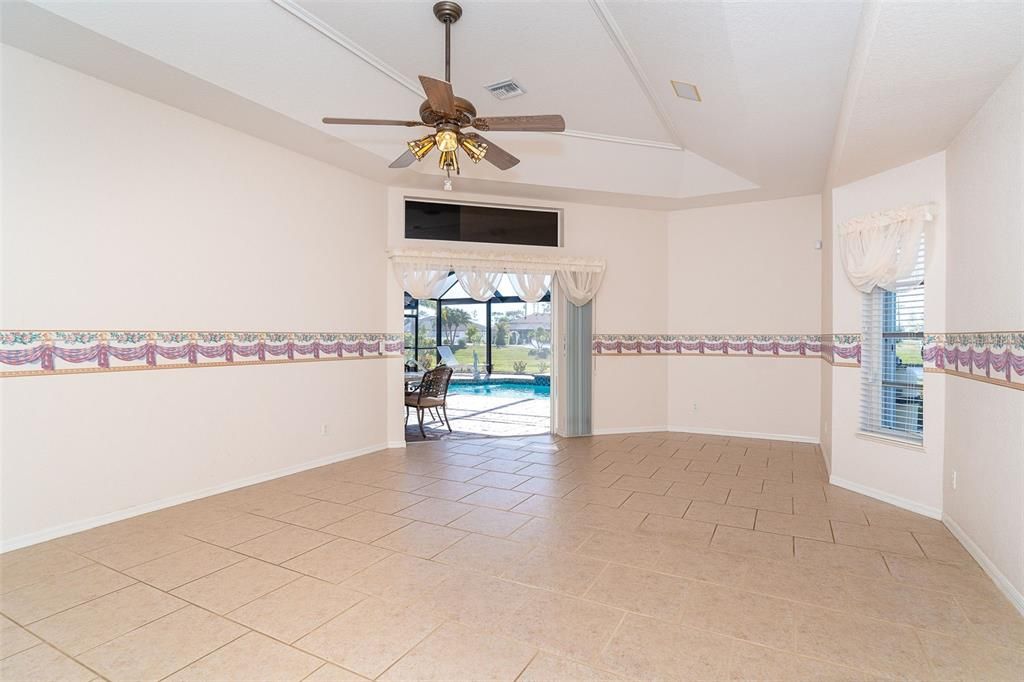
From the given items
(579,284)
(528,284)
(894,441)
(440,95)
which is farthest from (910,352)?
(440,95)

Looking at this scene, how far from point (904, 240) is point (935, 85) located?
1.29m

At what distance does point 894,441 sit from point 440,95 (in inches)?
147

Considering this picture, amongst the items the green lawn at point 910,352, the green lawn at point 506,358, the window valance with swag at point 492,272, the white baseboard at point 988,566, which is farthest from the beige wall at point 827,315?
the green lawn at point 506,358

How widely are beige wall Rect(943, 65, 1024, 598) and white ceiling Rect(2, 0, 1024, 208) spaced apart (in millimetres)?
231

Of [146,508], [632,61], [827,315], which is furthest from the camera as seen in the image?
[827,315]

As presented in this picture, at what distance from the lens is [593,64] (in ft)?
12.1

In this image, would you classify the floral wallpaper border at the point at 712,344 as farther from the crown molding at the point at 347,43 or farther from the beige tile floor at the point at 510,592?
the crown molding at the point at 347,43

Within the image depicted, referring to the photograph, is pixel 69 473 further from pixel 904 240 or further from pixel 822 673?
pixel 904 240

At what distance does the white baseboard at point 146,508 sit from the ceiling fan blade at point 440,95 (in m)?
3.12

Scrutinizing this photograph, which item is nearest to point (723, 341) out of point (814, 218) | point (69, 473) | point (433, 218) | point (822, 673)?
point (814, 218)

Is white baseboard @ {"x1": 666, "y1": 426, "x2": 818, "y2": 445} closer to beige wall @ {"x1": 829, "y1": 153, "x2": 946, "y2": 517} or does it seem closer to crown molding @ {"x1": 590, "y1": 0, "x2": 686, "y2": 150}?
beige wall @ {"x1": 829, "y1": 153, "x2": 946, "y2": 517}

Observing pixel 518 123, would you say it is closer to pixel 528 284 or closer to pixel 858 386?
pixel 528 284

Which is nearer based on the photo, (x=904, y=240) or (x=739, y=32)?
(x=739, y=32)

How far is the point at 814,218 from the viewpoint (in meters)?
5.62
